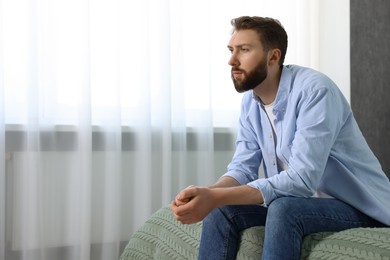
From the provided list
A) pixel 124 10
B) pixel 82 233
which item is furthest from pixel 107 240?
pixel 124 10

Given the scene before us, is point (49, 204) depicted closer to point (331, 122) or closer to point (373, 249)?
point (331, 122)

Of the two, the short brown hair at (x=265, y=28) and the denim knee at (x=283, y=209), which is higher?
the short brown hair at (x=265, y=28)

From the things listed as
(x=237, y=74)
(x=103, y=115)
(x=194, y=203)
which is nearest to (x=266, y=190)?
(x=194, y=203)

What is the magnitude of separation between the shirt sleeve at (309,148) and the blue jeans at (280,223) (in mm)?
48

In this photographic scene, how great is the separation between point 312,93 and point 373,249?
467 millimetres

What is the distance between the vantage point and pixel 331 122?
4.91 feet

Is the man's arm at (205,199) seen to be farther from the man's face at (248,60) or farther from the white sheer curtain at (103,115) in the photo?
the white sheer curtain at (103,115)

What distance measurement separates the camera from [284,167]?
66.8 inches

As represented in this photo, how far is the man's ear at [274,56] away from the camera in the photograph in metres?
1.72

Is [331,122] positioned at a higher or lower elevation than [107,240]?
higher

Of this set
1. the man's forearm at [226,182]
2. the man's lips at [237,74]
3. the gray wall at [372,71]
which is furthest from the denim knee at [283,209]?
the gray wall at [372,71]

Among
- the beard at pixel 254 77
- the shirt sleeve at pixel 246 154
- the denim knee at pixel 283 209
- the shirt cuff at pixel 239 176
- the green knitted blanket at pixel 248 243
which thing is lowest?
the green knitted blanket at pixel 248 243

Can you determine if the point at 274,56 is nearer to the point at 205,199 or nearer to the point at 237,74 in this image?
the point at 237,74

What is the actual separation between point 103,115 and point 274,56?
1.12 m
